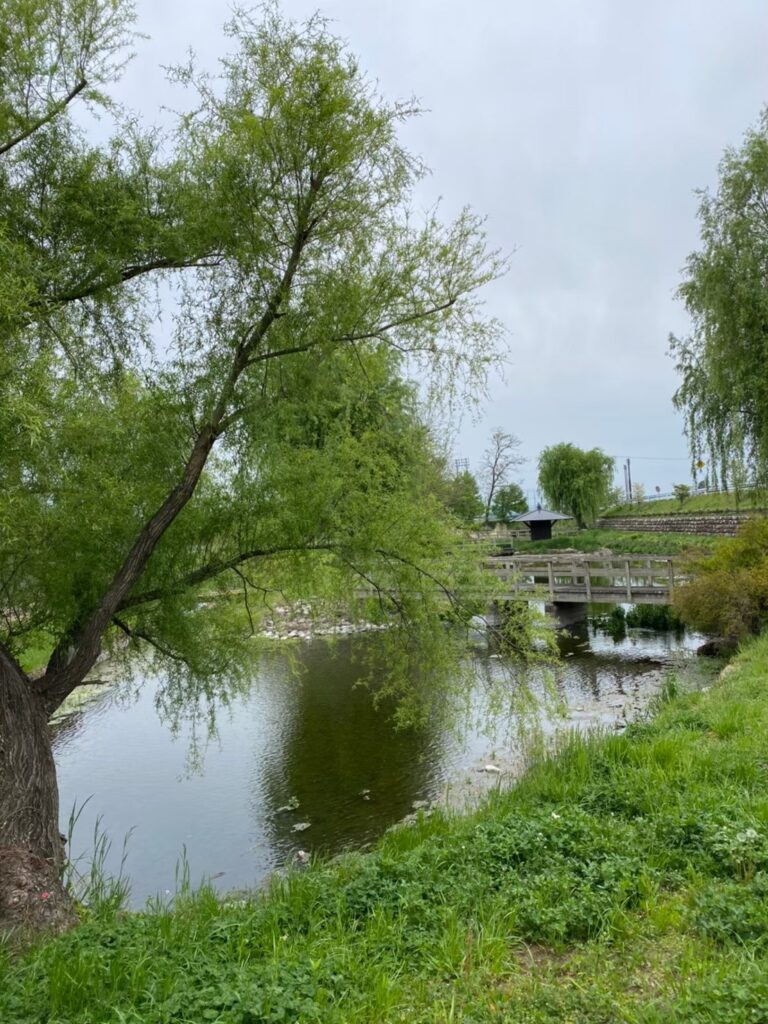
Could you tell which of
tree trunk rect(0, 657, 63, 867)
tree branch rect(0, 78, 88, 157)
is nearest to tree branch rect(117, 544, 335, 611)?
tree trunk rect(0, 657, 63, 867)

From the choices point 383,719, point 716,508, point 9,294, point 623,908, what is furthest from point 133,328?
point 716,508

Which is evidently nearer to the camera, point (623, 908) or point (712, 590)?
point (623, 908)

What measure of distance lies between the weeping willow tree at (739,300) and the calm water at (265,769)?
533 centimetres

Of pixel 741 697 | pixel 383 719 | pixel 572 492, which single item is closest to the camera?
pixel 741 697

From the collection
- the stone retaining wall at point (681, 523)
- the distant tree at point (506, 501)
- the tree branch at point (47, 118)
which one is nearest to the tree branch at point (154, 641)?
the tree branch at point (47, 118)

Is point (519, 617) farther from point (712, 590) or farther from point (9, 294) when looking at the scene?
point (712, 590)

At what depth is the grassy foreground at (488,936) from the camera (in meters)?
2.63

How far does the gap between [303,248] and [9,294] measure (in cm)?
219

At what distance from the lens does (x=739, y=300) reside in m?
13.6

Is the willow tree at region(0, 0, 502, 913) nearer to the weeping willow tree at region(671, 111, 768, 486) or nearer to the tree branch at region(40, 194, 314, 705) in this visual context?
the tree branch at region(40, 194, 314, 705)

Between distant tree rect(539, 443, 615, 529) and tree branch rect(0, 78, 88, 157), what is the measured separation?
38.1 meters

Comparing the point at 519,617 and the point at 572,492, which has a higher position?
the point at 572,492

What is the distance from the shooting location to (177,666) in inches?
263

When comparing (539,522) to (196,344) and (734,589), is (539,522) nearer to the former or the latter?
(734,589)
